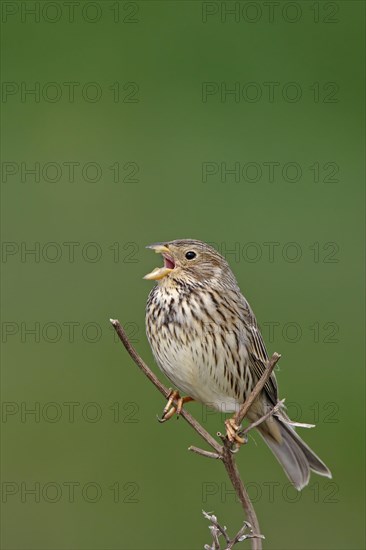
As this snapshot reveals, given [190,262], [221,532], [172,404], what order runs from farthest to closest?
[190,262] → [172,404] → [221,532]

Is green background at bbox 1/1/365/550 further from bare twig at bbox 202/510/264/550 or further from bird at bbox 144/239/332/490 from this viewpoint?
bare twig at bbox 202/510/264/550

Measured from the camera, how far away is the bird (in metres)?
4.00

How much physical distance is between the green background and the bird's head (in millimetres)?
1464

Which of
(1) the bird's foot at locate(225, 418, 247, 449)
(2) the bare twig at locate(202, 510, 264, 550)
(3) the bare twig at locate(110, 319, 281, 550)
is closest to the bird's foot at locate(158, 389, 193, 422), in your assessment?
(1) the bird's foot at locate(225, 418, 247, 449)

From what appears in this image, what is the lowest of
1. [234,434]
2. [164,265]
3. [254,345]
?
[234,434]

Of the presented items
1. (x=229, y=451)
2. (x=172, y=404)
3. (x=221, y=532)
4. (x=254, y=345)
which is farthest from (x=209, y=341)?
(x=221, y=532)

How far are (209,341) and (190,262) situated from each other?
270mm

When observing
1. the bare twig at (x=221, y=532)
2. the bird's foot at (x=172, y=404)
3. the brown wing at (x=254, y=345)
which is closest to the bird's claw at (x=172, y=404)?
the bird's foot at (x=172, y=404)

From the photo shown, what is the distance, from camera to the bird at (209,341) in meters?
4.00

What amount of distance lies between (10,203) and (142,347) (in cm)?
191

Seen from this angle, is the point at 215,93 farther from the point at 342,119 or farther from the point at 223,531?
the point at 223,531

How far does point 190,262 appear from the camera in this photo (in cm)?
405

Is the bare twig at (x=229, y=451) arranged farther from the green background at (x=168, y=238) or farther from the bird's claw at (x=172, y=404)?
the green background at (x=168, y=238)

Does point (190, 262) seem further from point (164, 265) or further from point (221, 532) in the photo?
point (221, 532)
